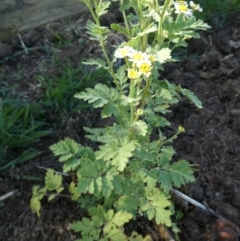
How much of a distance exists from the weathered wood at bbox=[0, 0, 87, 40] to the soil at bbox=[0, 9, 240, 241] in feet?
0.39

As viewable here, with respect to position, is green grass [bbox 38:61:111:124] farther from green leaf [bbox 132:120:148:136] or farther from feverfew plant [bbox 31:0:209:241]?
green leaf [bbox 132:120:148:136]

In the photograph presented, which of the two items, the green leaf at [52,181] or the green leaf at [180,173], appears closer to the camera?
the green leaf at [180,173]

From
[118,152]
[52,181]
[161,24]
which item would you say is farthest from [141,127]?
[52,181]

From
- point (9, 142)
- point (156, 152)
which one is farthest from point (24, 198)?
point (156, 152)

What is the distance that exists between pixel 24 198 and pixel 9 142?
31 centimetres

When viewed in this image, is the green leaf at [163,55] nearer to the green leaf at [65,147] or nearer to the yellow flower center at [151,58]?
the yellow flower center at [151,58]

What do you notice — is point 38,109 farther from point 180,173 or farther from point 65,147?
point 180,173

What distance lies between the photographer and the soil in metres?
2.22

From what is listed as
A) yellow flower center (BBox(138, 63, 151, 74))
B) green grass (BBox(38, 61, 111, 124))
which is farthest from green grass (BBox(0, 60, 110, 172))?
yellow flower center (BBox(138, 63, 151, 74))

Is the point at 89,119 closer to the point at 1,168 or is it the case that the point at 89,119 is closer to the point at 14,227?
the point at 1,168

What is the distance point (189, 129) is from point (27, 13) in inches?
46.3

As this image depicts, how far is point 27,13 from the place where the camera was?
294cm

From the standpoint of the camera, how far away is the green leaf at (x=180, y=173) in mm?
1906

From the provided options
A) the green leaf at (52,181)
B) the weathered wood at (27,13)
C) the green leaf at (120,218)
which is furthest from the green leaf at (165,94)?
the weathered wood at (27,13)
